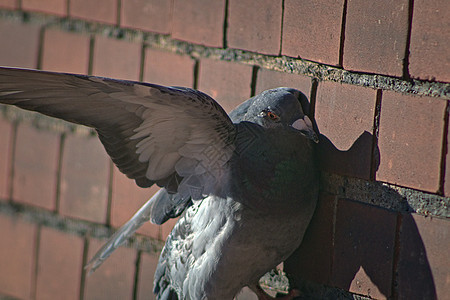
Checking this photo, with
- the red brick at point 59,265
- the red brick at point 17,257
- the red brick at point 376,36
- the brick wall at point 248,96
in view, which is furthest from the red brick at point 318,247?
the red brick at point 17,257

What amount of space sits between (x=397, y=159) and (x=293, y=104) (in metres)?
0.20

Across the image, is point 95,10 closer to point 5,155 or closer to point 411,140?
point 5,155

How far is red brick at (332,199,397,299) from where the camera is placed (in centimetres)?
110

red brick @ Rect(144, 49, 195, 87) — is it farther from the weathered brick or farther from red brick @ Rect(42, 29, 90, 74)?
the weathered brick

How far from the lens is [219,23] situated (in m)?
1.36

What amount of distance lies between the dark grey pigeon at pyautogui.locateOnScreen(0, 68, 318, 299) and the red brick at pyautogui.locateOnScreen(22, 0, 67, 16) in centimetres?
63

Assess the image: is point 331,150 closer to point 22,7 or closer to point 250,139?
point 250,139

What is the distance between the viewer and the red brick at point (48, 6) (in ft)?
5.48

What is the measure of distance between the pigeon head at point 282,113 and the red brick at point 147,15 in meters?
0.39

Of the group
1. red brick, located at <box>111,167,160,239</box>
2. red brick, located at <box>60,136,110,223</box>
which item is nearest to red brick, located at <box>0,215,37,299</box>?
red brick, located at <box>60,136,110,223</box>

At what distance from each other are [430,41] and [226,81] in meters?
0.46

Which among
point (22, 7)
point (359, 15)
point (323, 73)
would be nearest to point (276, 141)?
point (323, 73)

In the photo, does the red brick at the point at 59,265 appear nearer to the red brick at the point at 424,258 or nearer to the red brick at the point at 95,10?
the red brick at the point at 95,10

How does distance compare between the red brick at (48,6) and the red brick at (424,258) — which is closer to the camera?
the red brick at (424,258)
